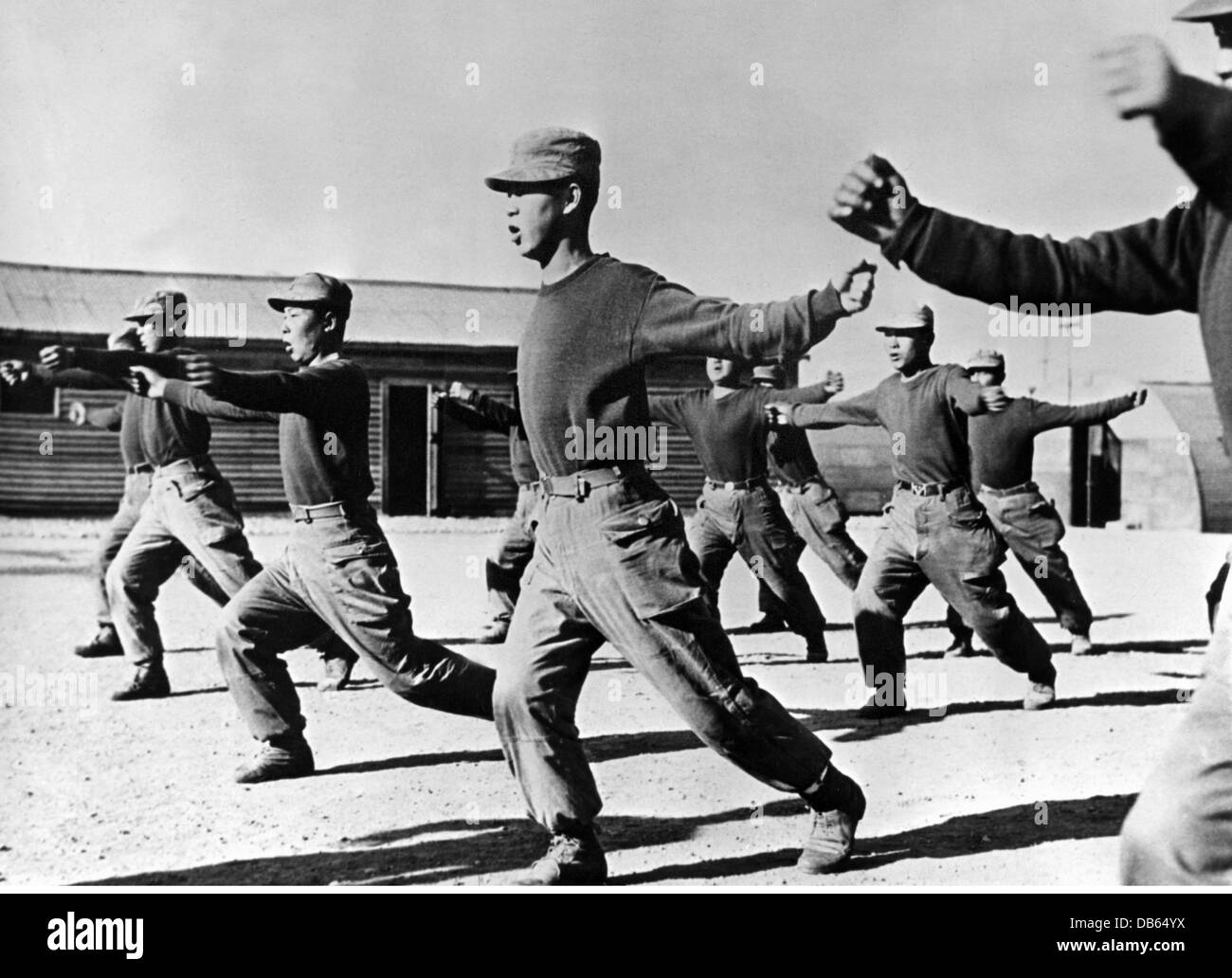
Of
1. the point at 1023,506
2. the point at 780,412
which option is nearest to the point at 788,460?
the point at 1023,506

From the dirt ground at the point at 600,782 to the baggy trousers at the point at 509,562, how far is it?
401mm

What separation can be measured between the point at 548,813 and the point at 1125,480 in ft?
48.2

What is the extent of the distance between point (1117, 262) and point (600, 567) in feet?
5.66

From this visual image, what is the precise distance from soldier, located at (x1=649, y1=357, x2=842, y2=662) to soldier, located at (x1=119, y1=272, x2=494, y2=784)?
2.68 m

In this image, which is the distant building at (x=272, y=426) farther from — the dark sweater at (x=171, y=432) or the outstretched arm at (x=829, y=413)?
the outstretched arm at (x=829, y=413)

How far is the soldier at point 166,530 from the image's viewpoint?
7.17m

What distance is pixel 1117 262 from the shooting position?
12.3ft

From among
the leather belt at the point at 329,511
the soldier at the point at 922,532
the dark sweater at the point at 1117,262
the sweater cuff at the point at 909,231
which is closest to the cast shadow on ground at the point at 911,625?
the soldier at the point at 922,532

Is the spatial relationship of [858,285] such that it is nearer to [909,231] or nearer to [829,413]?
[909,231]

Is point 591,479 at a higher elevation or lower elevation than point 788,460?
higher

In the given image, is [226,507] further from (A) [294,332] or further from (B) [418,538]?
(B) [418,538]

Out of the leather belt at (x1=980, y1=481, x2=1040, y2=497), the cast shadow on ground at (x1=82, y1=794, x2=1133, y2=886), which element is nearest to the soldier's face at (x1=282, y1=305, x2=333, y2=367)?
the cast shadow on ground at (x1=82, y1=794, x2=1133, y2=886)

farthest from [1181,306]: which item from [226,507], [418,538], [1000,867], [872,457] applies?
[872,457]
